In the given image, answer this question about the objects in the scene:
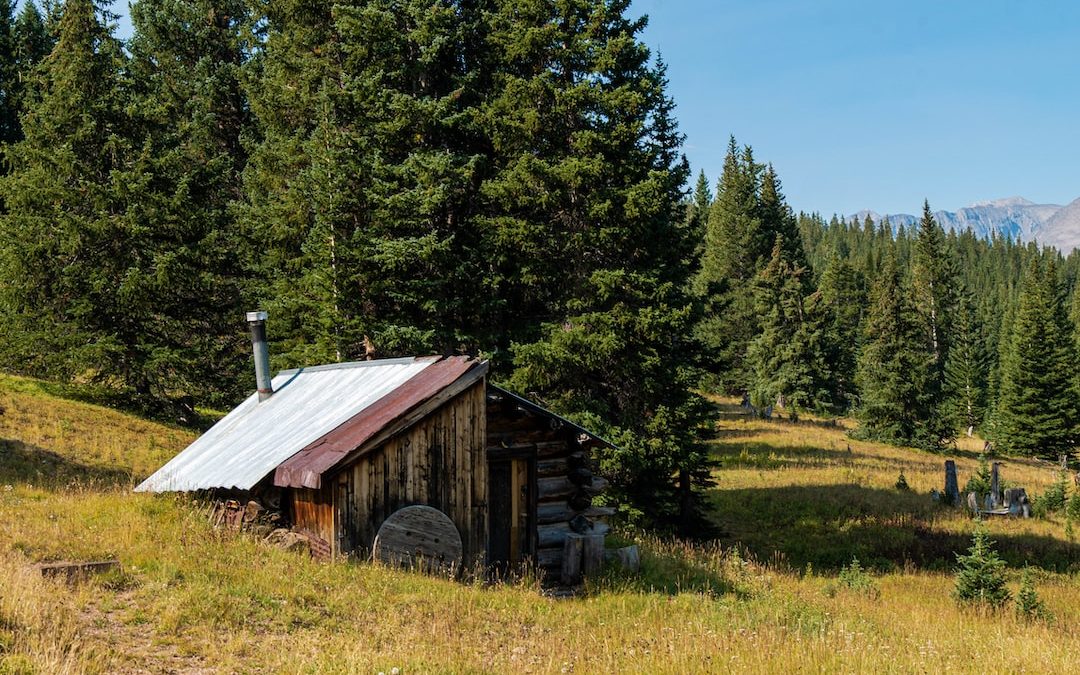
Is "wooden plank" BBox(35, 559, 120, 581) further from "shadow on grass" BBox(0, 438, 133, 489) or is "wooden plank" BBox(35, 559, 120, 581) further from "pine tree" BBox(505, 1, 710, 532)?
"pine tree" BBox(505, 1, 710, 532)

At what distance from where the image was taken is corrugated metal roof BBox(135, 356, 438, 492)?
545 inches

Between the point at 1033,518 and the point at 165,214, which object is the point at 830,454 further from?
the point at 165,214

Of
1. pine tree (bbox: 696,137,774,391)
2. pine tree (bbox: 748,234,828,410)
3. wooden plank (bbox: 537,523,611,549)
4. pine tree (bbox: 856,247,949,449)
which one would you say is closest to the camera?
wooden plank (bbox: 537,523,611,549)

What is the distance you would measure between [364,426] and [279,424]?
383cm

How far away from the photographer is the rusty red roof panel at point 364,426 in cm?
1223

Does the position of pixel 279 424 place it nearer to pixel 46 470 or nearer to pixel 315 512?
pixel 315 512

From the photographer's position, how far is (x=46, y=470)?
Result: 774 inches

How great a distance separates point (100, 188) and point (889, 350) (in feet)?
146

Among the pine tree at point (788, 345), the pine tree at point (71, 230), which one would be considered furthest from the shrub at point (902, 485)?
the pine tree at point (71, 230)

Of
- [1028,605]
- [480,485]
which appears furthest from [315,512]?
[1028,605]

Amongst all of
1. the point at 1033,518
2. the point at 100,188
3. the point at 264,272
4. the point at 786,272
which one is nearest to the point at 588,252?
the point at 264,272

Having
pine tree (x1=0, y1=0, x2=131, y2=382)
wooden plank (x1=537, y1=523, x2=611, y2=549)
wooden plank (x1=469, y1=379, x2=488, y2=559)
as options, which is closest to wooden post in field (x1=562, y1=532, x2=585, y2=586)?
wooden plank (x1=537, y1=523, x2=611, y2=549)

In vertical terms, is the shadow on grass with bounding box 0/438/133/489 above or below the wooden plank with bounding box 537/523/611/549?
above

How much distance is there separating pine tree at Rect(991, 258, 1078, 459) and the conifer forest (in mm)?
42439
